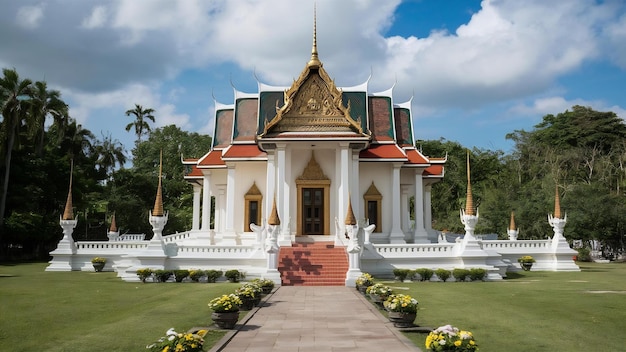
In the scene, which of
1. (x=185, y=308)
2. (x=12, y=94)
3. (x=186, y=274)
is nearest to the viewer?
(x=185, y=308)

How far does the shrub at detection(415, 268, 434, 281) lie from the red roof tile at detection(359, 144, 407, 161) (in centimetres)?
643

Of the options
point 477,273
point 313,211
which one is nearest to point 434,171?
point 313,211

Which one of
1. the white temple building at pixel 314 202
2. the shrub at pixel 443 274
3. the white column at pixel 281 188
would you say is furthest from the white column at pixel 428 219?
the white column at pixel 281 188

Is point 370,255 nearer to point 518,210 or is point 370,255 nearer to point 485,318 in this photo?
point 485,318

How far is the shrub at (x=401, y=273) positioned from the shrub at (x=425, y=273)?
35cm

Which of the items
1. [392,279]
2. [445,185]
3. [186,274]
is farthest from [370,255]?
[445,185]

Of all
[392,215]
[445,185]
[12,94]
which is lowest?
[392,215]

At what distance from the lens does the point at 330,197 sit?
2297 centimetres

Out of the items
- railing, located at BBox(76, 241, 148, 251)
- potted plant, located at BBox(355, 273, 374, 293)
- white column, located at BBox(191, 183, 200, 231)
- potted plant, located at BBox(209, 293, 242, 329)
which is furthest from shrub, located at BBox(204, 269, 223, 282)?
white column, located at BBox(191, 183, 200, 231)

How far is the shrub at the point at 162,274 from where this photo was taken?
17.8m

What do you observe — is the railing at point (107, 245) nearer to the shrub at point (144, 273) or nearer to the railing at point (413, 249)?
the shrub at point (144, 273)

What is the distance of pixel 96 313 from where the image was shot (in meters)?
→ 11.0

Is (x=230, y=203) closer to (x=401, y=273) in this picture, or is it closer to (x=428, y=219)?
(x=401, y=273)

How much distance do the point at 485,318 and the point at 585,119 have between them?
4430 cm
